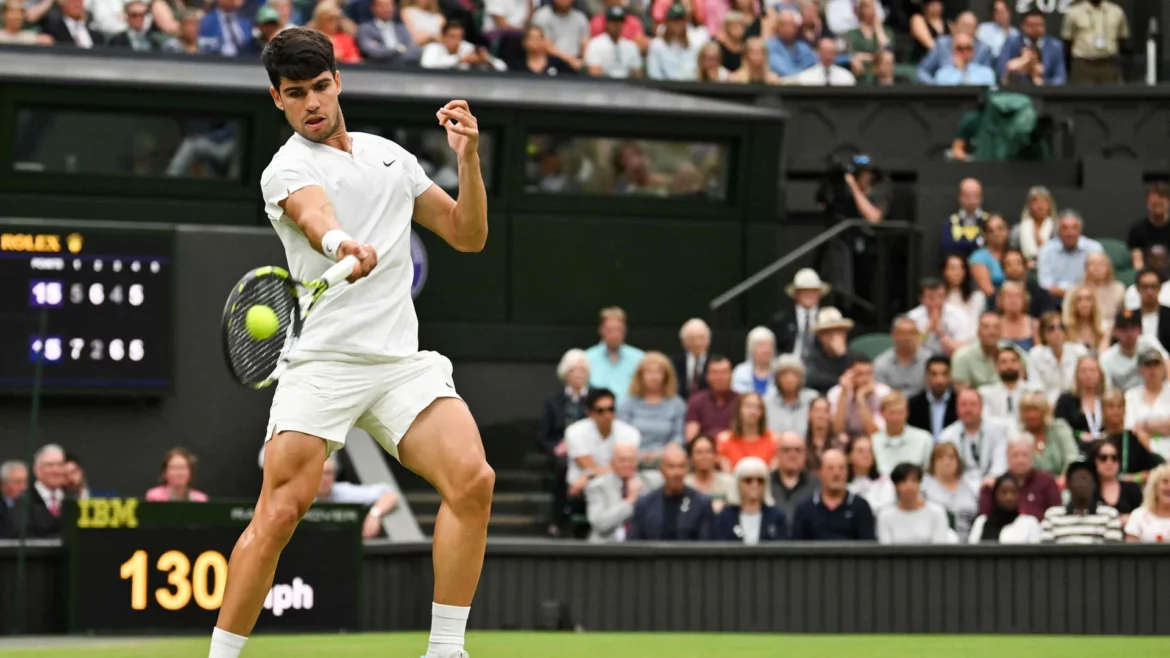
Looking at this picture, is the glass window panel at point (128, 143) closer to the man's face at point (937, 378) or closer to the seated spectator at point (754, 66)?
the seated spectator at point (754, 66)

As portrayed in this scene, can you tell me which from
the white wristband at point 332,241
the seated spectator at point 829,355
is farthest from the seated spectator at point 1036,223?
the white wristband at point 332,241

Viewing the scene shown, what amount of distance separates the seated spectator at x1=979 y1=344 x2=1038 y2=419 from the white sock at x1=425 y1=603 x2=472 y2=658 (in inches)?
299

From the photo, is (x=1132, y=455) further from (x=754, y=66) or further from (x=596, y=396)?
(x=754, y=66)

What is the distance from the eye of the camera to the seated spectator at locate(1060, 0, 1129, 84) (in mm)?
18359

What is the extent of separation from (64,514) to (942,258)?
7.71 meters

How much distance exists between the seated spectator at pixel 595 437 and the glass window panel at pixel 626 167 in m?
3.52

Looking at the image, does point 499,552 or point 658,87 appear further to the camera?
point 658,87

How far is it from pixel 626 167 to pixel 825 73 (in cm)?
232

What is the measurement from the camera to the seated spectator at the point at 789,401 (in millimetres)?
12672

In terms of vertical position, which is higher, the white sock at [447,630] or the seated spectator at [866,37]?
the seated spectator at [866,37]

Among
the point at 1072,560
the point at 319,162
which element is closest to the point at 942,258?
the point at 1072,560

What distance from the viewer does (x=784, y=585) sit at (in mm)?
10953

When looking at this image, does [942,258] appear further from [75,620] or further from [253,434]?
[75,620]

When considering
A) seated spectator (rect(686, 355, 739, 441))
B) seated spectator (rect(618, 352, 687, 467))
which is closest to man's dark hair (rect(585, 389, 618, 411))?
seated spectator (rect(618, 352, 687, 467))
